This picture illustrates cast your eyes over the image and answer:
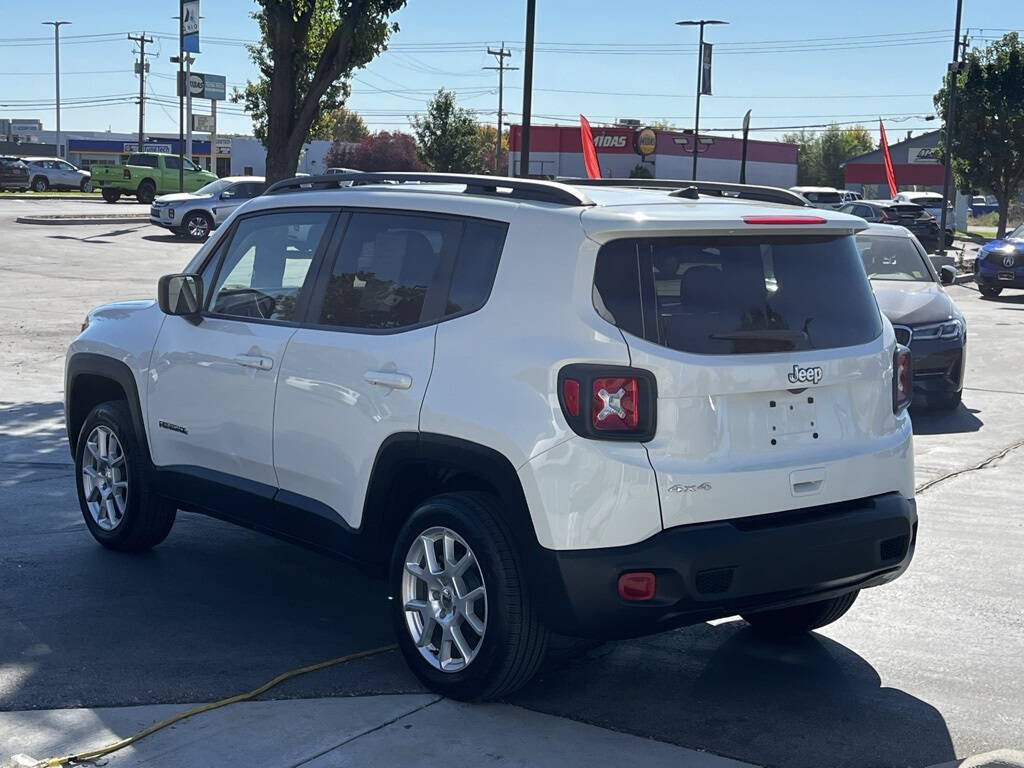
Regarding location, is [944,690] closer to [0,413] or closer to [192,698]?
[192,698]

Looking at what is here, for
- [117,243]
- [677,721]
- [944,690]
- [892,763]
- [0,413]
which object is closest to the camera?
[892,763]

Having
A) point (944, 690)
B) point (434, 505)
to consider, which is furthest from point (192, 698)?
point (944, 690)

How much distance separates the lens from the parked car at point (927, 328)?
468 inches

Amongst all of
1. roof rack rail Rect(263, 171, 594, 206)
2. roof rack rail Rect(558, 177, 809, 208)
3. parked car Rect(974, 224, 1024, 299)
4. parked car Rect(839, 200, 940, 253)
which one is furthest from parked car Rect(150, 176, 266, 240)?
roof rack rail Rect(558, 177, 809, 208)

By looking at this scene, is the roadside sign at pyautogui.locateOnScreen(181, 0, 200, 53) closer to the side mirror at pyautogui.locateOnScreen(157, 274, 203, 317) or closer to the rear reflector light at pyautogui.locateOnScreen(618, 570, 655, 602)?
the side mirror at pyautogui.locateOnScreen(157, 274, 203, 317)

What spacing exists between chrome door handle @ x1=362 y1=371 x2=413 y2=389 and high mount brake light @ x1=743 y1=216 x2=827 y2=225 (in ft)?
4.45

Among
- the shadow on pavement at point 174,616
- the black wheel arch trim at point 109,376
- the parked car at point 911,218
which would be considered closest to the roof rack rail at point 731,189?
the shadow on pavement at point 174,616

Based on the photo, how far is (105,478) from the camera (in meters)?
6.90

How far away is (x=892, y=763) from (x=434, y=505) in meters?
1.80

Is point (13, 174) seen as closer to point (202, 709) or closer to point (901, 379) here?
point (202, 709)

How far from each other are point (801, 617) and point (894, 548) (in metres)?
0.80

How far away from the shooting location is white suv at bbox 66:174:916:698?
4.41 meters

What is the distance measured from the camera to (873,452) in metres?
4.92

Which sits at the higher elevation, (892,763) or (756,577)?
(756,577)
